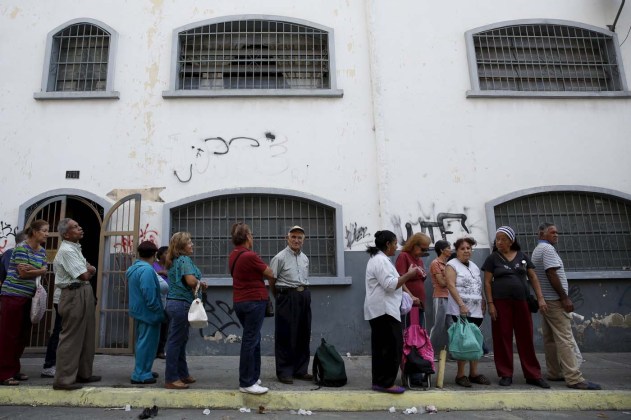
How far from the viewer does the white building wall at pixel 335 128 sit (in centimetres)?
Result: 723

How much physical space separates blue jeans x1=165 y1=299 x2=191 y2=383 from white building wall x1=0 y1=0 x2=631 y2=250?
2688 millimetres

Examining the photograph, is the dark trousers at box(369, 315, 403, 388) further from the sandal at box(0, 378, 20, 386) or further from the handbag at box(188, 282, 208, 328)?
the sandal at box(0, 378, 20, 386)

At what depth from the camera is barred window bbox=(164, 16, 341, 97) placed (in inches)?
308

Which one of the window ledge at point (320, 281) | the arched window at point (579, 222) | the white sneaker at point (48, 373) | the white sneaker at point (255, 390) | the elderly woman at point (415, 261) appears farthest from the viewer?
the arched window at point (579, 222)

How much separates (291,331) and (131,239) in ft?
10.9

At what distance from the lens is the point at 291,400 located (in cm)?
448

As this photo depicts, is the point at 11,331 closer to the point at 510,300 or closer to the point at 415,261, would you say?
the point at 415,261

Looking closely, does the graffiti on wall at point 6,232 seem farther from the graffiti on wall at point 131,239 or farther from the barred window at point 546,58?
the barred window at point 546,58

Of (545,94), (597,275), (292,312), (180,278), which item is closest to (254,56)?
(180,278)

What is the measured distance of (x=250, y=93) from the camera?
746 cm

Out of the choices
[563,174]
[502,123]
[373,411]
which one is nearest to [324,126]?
[502,123]

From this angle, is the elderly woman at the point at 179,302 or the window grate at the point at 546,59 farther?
the window grate at the point at 546,59

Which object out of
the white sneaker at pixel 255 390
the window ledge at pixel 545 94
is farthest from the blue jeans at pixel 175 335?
the window ledge at pixel 545 94

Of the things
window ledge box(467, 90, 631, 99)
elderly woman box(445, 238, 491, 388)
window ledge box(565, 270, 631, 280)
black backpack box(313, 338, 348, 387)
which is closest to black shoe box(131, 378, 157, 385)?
black backpack box(313, 338, 348, 387)
